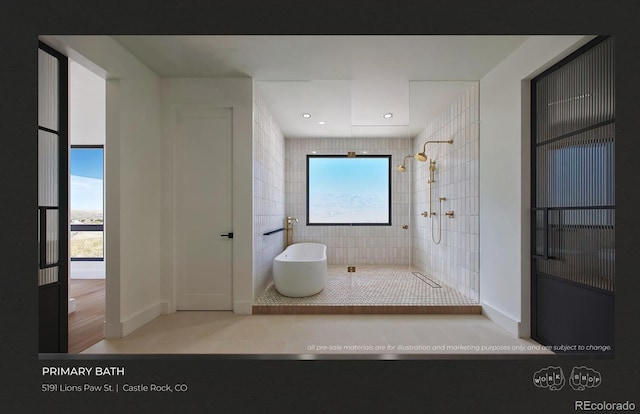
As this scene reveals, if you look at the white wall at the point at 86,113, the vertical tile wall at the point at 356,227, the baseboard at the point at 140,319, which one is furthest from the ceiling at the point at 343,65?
the baseboard at the point at 140,319

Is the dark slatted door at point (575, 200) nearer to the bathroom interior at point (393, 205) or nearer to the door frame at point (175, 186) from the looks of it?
the bathroom interior at point (393, 205)

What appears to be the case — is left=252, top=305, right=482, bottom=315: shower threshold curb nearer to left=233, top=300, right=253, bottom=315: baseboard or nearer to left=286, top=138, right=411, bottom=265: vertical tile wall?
left=233, top=300, right=253, bottom=315: baseboard

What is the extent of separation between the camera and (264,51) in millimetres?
2203

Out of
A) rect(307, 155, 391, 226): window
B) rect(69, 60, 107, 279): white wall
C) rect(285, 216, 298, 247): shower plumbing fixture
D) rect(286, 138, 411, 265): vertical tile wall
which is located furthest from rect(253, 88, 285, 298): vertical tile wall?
rect(69, 60, 107, 279): white wall

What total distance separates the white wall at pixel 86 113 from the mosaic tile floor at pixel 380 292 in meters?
2.80

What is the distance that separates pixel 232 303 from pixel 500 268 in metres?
2.44

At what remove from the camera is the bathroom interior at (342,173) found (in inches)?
83.3

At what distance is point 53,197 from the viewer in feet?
5.75

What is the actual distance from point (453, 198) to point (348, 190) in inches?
52.8

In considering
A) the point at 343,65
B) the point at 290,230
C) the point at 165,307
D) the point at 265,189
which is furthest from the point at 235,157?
the point at 290,230

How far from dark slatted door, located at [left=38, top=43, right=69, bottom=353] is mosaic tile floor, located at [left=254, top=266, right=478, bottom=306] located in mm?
1445

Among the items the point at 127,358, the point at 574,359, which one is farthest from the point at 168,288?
the point at 574,359

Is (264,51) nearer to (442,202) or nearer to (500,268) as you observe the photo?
(442,202)

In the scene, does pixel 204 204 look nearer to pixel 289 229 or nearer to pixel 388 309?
pixel 289 229
